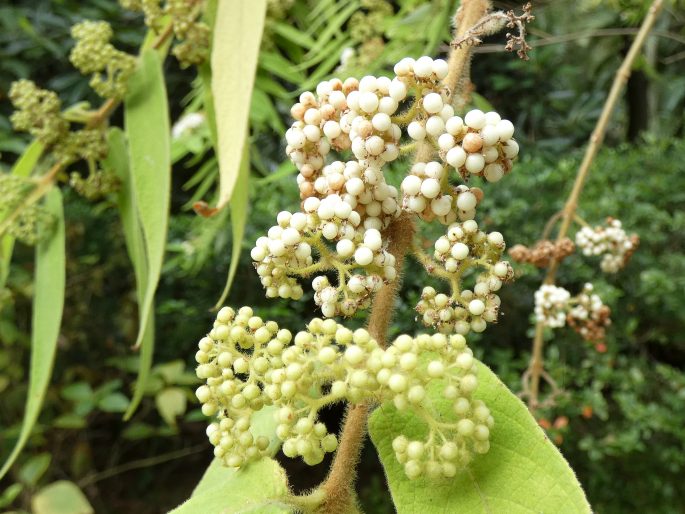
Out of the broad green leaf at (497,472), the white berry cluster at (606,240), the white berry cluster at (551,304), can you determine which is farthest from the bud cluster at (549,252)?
the broad green leaf at (497,472)

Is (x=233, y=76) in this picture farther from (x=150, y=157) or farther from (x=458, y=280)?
(x=150, y=157)

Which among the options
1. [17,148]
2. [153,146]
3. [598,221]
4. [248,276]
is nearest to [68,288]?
[17,148]

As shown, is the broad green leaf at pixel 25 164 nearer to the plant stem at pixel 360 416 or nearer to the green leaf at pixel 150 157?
the green leaf at pixel 150 157

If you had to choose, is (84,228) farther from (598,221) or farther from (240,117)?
(240,117)

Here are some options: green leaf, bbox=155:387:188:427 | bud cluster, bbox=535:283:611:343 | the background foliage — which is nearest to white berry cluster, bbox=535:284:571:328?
bud cluster, bbox=535:283:611:343

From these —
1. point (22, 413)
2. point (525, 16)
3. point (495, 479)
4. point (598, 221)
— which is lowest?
point (22, 413)

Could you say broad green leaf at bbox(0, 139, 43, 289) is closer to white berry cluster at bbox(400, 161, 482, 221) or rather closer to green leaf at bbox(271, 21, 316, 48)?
green leaf at bbox(271, 21, 316, 48)
